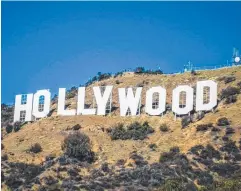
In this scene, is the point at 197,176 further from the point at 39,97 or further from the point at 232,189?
the point at 39,97

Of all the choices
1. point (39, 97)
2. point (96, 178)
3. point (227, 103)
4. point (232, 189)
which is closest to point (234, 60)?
point (227, 103)

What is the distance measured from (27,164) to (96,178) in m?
11.5

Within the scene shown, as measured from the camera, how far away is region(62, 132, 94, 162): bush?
69.3 meters

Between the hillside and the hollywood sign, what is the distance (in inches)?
50.7

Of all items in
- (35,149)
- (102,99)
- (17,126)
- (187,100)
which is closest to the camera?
(35,149)

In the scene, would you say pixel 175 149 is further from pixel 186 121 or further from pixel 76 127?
pixel 76 127

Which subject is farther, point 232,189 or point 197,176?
point 197,176

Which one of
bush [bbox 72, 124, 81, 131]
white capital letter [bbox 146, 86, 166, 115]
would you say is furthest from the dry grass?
white capital letter [bbox 146, 86, 166, 115]

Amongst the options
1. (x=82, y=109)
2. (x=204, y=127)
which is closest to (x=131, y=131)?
(x=82, y=109)

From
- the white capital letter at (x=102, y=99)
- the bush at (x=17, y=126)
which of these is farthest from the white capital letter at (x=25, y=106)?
the white capital letter at (x=102, y=99)

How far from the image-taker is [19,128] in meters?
86.6

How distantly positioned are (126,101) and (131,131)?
5.77m

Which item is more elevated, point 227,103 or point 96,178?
point 227,103

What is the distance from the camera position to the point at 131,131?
7525 centimetres
